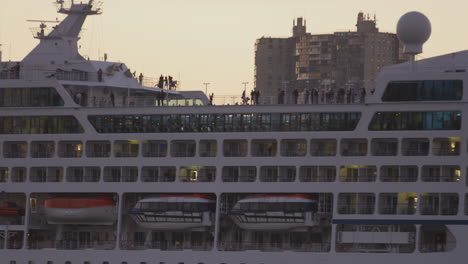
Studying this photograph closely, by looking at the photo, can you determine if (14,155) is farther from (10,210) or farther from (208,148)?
(208,148)

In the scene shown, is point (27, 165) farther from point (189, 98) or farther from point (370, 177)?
point (370, 177)

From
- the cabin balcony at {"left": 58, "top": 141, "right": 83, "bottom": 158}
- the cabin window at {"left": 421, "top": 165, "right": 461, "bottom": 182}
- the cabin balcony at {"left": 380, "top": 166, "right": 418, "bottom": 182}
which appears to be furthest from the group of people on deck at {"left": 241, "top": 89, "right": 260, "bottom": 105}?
the cabin window at {"left": 421, "top": 165, "right": 461, "bottom": 182}

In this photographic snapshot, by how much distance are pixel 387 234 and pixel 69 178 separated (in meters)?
16.2

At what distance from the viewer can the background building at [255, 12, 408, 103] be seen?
161625mm

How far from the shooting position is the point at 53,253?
66250 mm

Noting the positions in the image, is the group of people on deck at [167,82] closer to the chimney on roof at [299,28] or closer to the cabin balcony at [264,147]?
the cabin balcony at [264,147]

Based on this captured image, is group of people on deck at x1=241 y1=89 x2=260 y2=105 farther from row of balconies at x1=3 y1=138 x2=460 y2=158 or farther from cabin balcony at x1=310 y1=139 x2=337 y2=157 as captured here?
cabin balcony at x1=310 y1=139 x2=337 y2=157

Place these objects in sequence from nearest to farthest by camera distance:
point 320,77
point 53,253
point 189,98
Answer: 1. point 53,253
2. point 189,98
3. point 320,77

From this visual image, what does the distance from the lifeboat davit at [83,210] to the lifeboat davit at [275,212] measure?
21.0 feet

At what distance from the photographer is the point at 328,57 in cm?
16425

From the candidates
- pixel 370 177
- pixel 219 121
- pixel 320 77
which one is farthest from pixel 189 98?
pixel 320 77

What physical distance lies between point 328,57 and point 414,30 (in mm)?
100541

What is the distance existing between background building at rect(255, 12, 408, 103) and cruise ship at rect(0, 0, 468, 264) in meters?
91.8

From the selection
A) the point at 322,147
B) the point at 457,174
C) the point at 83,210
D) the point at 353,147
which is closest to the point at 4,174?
the point at 83,210
